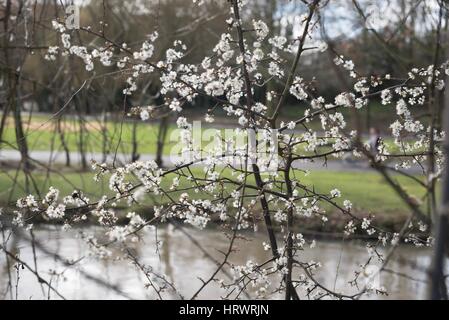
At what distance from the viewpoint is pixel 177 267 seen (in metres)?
7.20

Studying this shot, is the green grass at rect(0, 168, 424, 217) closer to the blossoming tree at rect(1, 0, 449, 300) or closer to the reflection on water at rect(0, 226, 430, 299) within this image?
the reflection on water at rect(0, 226, 430, 299)

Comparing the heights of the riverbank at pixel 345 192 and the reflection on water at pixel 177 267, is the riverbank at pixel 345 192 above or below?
above

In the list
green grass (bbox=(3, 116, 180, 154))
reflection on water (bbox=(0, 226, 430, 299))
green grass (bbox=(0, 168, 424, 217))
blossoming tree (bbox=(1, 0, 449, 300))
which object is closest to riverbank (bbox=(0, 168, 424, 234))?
green grass (bbox=(0, 168, 424, 217))

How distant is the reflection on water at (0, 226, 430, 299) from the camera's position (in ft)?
19.6

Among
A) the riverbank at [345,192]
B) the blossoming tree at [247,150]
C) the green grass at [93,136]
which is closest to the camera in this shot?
the blossoming tree at [247,150]

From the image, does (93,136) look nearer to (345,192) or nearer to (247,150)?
(247,150)

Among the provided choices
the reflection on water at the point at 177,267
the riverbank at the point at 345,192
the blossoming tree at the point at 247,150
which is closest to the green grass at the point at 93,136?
the blossoming tree at the point at 247,150

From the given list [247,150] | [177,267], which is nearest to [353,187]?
[177,267]

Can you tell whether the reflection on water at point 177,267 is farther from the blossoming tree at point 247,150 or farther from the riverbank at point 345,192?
the blossoming tree at point 247,150

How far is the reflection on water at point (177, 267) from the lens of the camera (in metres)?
5.96

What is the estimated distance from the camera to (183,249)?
8.05 metres
